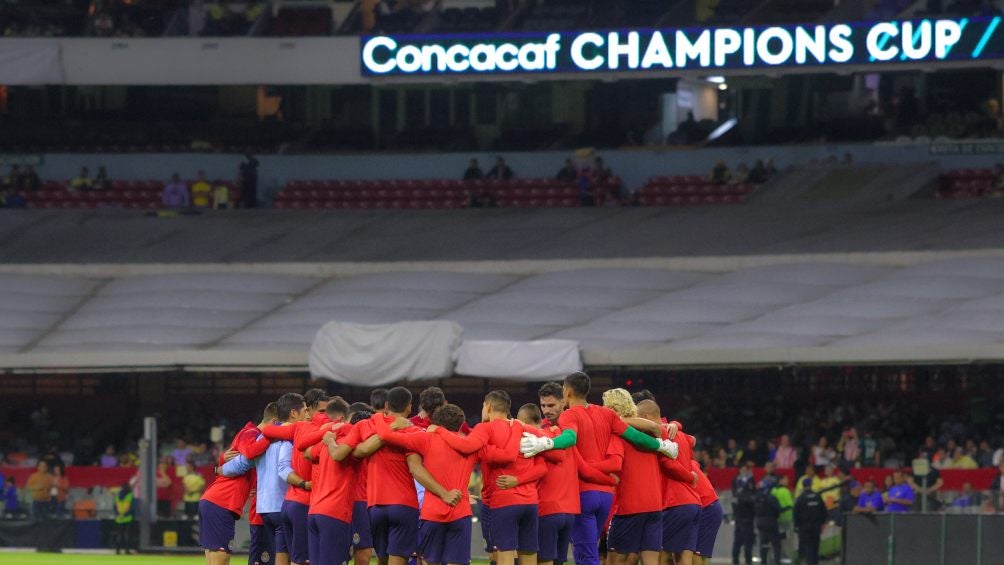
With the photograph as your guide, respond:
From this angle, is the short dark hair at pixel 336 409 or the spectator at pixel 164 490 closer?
the short dark hair at pixel 336 409

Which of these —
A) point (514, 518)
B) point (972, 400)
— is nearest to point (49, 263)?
point (972, 400)

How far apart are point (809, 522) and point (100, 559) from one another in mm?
9881

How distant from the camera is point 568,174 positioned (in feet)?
154

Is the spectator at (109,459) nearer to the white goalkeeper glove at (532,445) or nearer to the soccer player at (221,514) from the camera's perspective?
the soccer player at (221,514)

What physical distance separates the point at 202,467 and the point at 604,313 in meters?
7.64

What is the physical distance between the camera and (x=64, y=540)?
29469 mm

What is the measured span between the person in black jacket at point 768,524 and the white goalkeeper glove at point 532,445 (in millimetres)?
12091

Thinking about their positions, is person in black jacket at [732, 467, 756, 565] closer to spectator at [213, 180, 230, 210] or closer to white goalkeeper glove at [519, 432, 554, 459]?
white goalkeeper glove at [519, 432, 554, 459]

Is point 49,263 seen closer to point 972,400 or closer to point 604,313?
point 604,313

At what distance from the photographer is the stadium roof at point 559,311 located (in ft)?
99.2

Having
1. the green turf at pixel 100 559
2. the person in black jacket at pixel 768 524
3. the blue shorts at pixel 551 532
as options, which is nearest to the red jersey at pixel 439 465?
the blue shorts at pixel 551 532

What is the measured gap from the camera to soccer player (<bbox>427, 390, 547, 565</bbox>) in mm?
14211

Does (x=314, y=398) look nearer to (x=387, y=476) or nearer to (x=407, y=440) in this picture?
(x=387, y=476)

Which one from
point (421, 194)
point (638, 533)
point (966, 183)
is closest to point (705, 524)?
point (638, 533)
